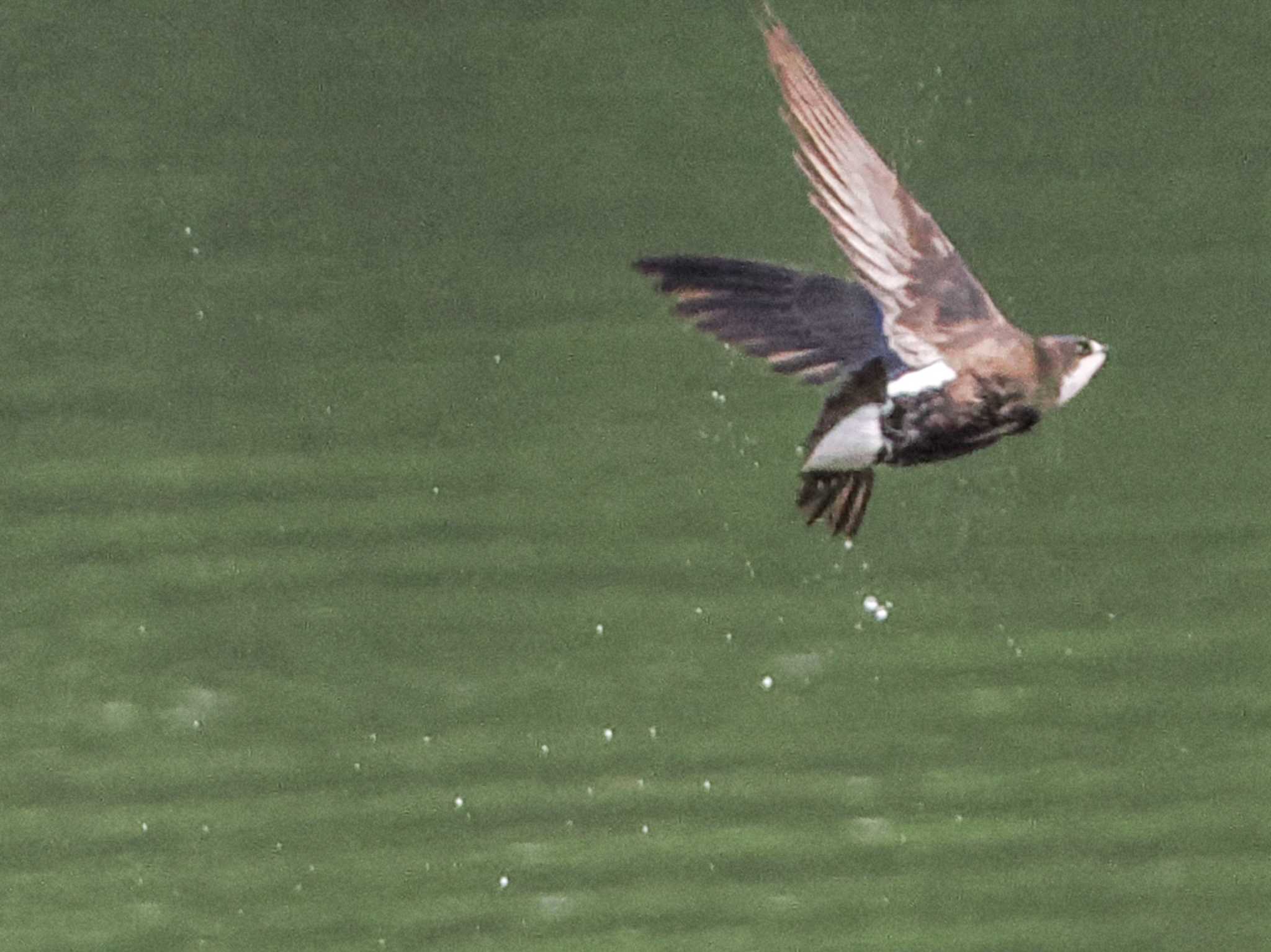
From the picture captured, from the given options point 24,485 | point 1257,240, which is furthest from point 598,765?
point 1257,240

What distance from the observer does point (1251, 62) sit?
732 cm

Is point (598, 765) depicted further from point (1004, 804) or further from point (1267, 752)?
point (1267, 752)

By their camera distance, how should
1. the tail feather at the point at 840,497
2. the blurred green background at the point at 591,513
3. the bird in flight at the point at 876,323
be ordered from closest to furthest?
the bird in flight at the point at 876,323 → the tail feather at the point at 840,497 → the blurred green background at the point at 591,513

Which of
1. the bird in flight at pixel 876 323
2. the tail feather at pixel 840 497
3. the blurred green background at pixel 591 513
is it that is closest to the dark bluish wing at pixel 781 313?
the bird in flight at pixel 876 323

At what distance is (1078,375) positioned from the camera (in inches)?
150

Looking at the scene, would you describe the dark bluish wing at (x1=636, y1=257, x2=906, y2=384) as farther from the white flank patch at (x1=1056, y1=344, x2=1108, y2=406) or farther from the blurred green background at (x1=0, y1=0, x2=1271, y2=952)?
the blurred green background at (x1=0, y1=0, x2=1271, y2=952)

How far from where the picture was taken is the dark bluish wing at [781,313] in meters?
3.78

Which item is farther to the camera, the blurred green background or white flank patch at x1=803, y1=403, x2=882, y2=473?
the blurred green background

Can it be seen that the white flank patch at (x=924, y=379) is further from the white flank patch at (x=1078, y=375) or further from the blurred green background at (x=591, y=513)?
the blurred green background at (x=591, y=513)

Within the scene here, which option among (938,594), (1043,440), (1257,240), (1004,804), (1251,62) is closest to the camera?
(1004,804)

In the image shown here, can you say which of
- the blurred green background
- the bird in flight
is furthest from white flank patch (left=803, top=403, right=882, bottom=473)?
the blurred green background

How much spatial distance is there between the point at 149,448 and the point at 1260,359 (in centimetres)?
216

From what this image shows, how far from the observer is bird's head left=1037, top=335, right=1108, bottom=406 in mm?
3801

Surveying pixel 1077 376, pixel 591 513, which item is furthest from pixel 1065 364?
pixel 591 513
